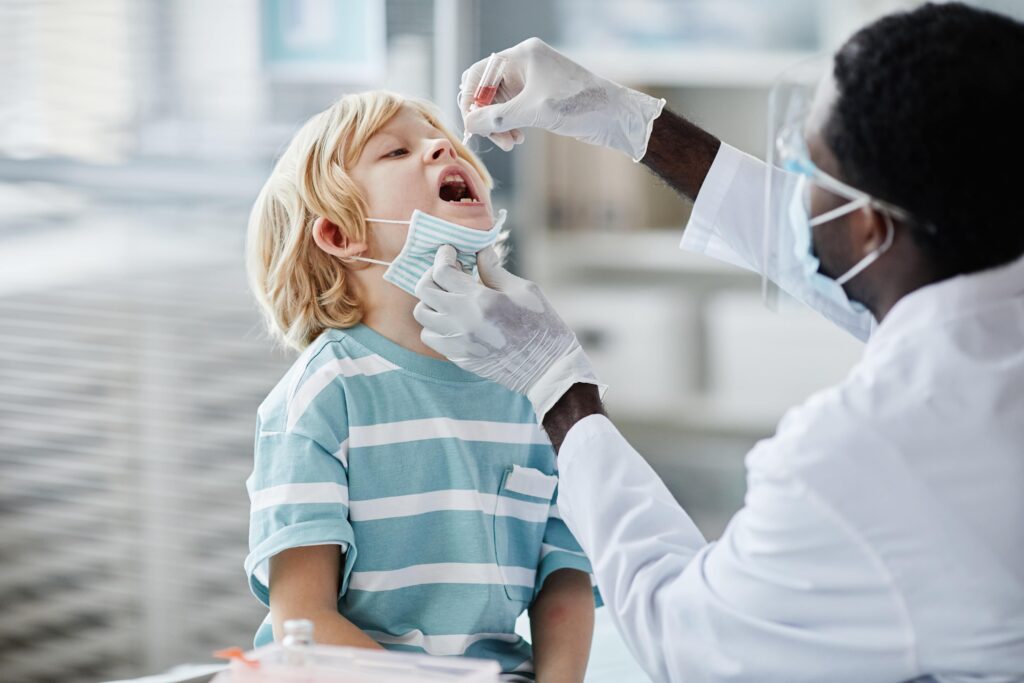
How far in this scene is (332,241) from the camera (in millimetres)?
1518

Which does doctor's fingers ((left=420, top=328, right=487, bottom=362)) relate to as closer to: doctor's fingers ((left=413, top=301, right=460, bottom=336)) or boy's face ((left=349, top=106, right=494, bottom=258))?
doctor's fingers ((left=413, top=301, right=460, bottom=336))

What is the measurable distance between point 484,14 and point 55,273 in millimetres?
1850

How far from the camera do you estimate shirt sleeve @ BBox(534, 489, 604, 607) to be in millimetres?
1566

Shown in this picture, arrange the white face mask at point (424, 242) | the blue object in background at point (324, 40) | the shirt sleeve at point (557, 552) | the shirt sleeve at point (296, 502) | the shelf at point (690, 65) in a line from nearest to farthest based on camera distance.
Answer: the shirt sleeve at point (296, 502) → the white face mask at point (424, 242) → the shirt sleeve at point (557, 552) → the blue object in background at point (324, 40) → the shelf at point (690, 65)

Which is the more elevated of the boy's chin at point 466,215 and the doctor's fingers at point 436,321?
the boy's chin at point 466,215

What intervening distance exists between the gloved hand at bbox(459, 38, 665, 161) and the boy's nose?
0.12 feet

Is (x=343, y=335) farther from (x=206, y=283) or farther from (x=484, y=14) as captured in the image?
(x=484, y=14)

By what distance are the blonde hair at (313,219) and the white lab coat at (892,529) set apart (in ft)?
1.95

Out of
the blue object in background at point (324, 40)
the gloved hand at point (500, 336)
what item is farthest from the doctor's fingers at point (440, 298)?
the blue object in background at point (324, 40)

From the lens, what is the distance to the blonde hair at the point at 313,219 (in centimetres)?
150

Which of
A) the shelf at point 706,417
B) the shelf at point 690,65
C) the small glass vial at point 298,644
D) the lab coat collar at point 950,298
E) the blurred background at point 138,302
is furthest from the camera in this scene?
the shelf at point 706,417

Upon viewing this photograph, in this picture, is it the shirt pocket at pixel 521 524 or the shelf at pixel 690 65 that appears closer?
the shirt pocket at pixel 521 524

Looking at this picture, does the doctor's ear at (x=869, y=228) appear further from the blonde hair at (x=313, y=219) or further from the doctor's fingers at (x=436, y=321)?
the blonde hair at (x=313, y=219)

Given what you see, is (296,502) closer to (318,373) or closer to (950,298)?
(318,373)
